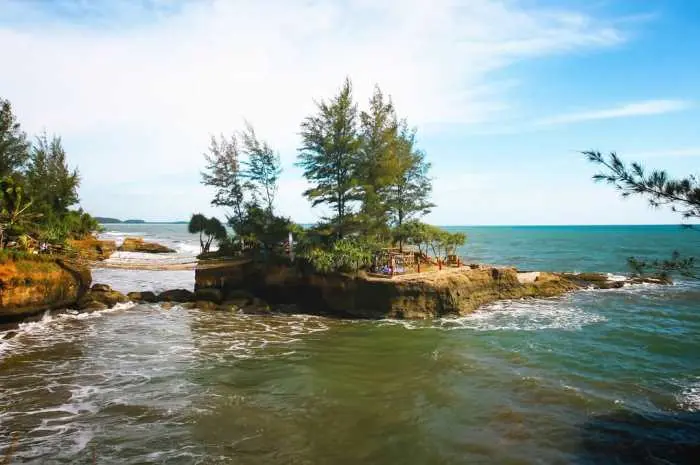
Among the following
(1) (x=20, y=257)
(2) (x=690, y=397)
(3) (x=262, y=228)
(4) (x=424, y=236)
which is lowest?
(2) (x=690, y=397)

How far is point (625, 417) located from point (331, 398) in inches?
269

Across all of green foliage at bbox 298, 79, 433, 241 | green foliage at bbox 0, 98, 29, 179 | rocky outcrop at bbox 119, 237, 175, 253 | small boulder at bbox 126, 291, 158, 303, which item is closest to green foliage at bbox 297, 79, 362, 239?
green foliage at bbox 298, 79, 433, 241

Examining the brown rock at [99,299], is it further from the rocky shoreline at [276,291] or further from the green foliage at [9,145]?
the green foliage at [9,145]

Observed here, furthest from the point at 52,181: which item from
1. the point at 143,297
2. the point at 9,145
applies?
the point at 143,297

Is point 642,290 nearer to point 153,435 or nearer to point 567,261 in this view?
point 567,261

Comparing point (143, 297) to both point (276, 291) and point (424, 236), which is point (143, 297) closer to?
point (276, 291)

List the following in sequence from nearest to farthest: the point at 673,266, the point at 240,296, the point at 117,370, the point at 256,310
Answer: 1. the point at 673,266
2. the point at 117,370
3. the point at 256,310
4. the point at 240,296

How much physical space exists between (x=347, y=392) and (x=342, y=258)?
11.0 meters

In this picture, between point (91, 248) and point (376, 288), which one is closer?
point (376, 288)

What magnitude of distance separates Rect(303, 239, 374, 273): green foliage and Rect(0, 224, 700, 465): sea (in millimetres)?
3152

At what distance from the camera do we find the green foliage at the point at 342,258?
21.8m

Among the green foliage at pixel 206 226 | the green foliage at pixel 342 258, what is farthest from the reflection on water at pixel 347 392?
the green foliage at pixel 206 226

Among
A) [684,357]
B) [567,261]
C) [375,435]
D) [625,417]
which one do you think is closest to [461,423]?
[375,435]

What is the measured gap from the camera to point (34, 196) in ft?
94.5
